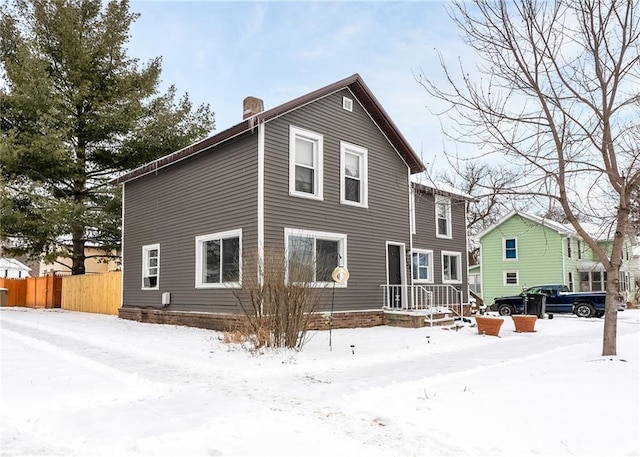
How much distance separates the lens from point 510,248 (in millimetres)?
29750

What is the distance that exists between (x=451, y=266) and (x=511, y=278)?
10.6 m

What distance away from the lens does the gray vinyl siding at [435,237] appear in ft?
63.2

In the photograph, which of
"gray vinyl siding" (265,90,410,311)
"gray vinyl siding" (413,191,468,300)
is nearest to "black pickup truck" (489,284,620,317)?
"gray vinyl siding" (413,191,468,300)

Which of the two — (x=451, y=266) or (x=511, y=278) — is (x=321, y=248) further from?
(x=511, y=278)

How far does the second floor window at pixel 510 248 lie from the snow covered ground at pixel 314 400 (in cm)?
1993

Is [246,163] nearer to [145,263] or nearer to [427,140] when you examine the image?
[427,140]

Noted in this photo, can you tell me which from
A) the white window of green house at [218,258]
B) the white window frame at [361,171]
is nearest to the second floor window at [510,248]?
the white window frame at [361,171]

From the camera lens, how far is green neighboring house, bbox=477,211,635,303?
2781cm

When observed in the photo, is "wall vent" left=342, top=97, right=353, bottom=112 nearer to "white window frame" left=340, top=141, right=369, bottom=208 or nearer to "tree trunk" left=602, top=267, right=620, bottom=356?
"white window frame" left=340, top=141, right=369, bottom=208

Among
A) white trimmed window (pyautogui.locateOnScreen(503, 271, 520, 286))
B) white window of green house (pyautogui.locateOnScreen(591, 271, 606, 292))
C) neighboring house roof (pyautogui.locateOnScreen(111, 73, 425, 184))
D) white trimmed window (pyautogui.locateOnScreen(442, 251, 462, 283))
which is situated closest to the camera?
neighboring house roof (pyautogui.locateOnScreen(111, 73, 425, 184))

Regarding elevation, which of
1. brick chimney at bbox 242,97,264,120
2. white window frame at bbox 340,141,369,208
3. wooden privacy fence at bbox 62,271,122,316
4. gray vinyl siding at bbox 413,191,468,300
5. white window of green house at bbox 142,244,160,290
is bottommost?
wooden privacy fence at bbox 62,271,122,316

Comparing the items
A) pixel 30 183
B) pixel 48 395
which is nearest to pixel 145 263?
pixel 30 183

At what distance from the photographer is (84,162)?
66.1ft

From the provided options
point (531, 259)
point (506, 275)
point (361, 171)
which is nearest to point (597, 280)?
point (531, 259)
